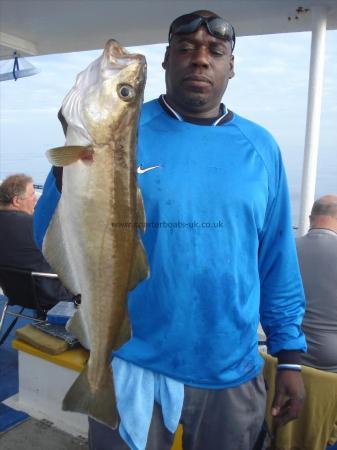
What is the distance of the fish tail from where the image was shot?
162cm

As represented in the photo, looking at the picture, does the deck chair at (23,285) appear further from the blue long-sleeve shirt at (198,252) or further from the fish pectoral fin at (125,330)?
the fish pectoral fin at (125,330)

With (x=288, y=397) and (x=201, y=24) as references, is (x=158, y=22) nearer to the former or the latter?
(x=201, y=24)

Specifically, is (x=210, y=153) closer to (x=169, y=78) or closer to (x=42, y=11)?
(x=169, y=78)

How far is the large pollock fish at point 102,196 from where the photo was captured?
4.74ft

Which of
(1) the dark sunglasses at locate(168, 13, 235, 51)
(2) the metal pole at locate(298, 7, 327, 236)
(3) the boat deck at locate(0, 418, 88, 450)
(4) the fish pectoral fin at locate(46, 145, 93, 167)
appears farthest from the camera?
(2) the metal pole at locate(298, 7, 327, 236)

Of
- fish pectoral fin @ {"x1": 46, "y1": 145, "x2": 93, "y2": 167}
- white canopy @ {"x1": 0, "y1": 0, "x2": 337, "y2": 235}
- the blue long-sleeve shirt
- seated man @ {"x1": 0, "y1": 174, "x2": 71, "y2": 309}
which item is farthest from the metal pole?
fish pectoral fin @ {"x1": 46, "y1": 145, "x2": 93, "y2": 167}

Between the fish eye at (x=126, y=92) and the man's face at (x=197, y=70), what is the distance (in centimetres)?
41

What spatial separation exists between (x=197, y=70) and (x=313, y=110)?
3.56 metres

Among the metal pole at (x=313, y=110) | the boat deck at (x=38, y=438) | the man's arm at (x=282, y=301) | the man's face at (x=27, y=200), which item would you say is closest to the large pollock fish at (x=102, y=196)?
the man's arm at (x=282, y=301)

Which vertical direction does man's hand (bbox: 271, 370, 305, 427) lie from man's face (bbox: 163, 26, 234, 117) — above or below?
below

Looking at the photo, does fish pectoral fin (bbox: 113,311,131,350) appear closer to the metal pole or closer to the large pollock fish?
the large pollock fish

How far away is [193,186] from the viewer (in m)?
1.73

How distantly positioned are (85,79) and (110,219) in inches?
17.4

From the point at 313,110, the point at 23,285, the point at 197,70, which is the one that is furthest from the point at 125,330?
the point at 313,110
